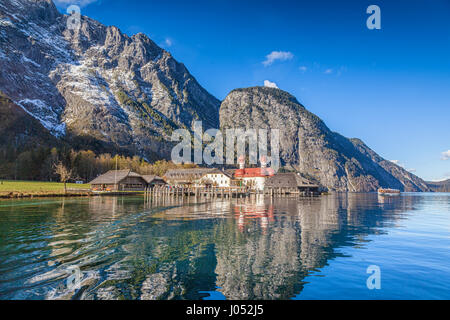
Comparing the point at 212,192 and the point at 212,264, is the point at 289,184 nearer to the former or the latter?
the point at 212,192

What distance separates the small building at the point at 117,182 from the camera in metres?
85.5

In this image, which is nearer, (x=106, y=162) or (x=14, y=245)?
(x=14, y=245)

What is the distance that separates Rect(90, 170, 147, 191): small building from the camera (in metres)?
85.5

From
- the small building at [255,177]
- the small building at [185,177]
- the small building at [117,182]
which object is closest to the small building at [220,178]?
the small building at [185,177]

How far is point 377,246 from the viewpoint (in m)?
18.6

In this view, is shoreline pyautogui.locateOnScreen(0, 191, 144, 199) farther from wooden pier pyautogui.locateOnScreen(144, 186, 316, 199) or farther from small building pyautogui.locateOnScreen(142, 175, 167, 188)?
small building pyautogui.locateOnScreen(142, 175, 167, 188)

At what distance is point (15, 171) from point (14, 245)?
10407 cm

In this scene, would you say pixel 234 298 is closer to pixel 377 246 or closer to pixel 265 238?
pixel 265 238

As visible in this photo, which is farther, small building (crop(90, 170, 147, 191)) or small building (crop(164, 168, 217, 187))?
small building (crop(164, 168, 217, 187))

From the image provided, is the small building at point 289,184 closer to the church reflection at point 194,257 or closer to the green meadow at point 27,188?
the green meadow at point 27,188

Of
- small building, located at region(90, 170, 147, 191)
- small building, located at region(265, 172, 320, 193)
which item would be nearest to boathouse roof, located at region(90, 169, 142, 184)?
small building, located at region(90, 170, 147, 191)

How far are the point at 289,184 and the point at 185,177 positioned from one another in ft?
146

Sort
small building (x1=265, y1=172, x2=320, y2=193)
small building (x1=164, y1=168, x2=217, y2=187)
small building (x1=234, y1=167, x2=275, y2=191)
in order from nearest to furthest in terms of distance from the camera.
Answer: small building (x1=265, y1=172, x2=320, y2=193)
small building (x1=164, y1=168, x2=217, y2=187)
small building (x1=234, y1=167, x2=275, y2=191)
